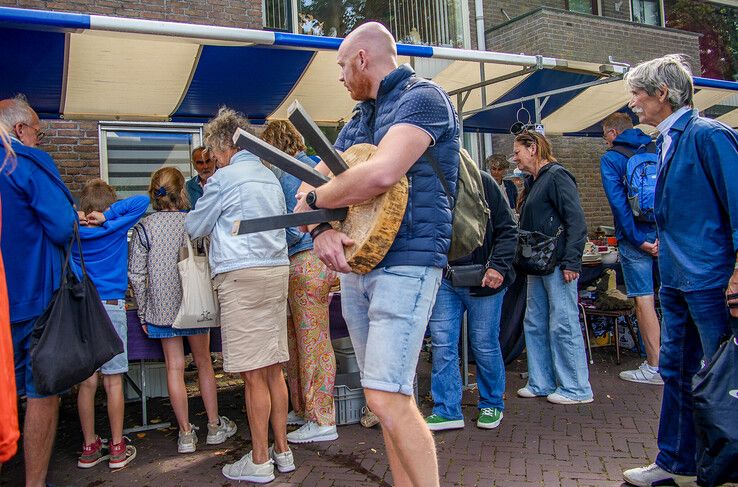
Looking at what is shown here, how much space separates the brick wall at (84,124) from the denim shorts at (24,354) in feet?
14.2

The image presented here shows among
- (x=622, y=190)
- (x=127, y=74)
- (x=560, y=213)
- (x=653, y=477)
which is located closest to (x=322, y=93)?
(x=127, y=74)

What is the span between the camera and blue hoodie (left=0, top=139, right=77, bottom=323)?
11.0 feet

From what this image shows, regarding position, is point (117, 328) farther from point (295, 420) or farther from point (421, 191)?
point (421, 191)

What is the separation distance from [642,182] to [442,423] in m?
2.62

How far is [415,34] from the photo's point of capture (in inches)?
421

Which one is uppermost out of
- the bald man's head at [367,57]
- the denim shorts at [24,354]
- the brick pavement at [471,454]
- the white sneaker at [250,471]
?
the bald man's head at [367,57]

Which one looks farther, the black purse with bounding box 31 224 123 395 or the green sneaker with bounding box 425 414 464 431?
the green sneaker with bounding box 425 414 464 431

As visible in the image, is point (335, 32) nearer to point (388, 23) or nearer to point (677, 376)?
point (388, 23)

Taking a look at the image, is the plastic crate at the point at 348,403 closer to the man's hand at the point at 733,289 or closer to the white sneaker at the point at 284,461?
the white sneaker at the point at 284,461

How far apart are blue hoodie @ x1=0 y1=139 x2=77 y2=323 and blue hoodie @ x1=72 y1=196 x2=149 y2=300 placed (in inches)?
24.5

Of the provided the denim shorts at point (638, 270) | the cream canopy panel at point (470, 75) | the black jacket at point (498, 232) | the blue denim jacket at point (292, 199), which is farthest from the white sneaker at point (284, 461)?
the cream canopy panel at point (470, 75)

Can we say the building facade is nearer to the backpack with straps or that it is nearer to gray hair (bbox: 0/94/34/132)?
the backpack with straps

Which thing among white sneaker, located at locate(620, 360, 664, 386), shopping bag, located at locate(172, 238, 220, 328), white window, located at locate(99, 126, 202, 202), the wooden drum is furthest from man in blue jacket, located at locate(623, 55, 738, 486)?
white window, located at locate(99, 126, 202, 202)

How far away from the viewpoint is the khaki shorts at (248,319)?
12.1 ft
